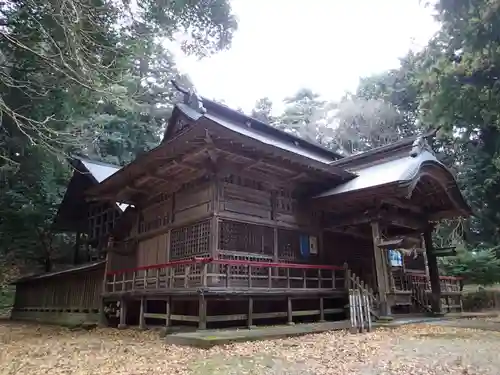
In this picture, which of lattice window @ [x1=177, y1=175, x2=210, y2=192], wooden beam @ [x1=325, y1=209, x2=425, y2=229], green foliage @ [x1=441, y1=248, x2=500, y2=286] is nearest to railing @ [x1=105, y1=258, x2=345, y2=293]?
wooden beam @ [x1=325, y1=209, x2=425, y2=229]

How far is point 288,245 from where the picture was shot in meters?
13.5

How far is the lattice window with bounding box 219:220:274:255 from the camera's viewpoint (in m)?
12.0

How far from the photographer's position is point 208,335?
8227mm

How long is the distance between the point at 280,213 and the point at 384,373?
26.8 ft

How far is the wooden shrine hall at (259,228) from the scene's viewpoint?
1101 cm

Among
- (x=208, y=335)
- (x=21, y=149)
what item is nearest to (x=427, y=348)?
(x=208, y=335)

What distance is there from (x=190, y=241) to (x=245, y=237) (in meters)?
1.77

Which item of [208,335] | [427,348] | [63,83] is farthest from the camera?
[63,83]

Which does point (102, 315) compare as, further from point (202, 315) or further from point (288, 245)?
point (288, 245)

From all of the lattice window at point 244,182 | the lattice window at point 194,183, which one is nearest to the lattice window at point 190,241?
the lattice window at point 194,183

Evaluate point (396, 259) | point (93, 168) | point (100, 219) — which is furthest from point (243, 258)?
point (93, 168)

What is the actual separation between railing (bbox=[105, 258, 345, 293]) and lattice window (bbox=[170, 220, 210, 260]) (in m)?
0.57

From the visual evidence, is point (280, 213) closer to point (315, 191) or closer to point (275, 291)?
point (315, 191)

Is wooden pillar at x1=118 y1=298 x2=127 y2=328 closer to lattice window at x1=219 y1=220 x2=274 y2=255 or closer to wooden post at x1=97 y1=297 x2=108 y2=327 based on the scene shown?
wooden post at x1=97 y1=297 x2=108 y2=327
